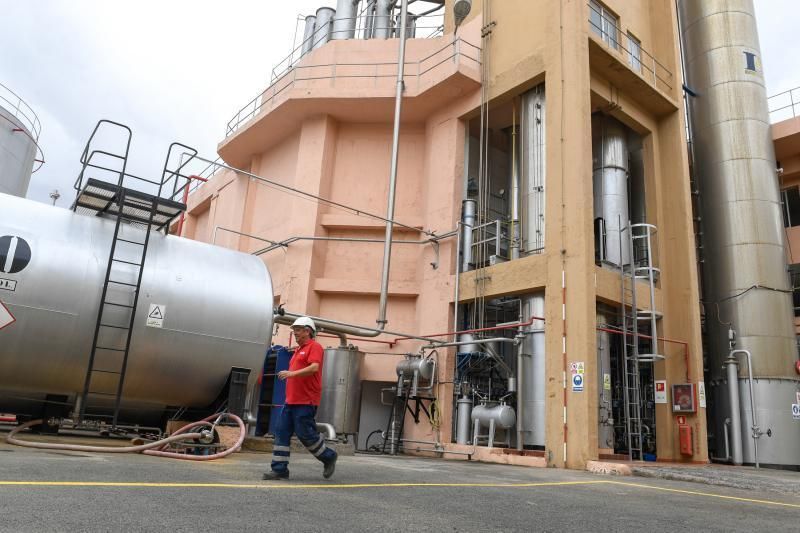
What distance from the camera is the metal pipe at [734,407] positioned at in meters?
14.2

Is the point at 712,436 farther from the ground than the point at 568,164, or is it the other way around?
the point at 568,164

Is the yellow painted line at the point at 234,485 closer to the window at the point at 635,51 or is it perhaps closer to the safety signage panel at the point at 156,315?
the safety signage panel at the point at 156,315

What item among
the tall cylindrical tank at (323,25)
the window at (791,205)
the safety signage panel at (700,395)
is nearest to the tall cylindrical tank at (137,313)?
the safety signage panel at (700,395)

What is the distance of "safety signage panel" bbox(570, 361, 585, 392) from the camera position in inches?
447

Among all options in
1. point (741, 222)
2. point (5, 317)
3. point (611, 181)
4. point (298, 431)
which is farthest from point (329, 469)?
point (741, 222)

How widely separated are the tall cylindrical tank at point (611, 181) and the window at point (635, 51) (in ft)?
5.85

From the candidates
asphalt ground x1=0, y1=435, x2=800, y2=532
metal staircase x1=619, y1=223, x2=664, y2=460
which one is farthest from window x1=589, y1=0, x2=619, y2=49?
asphalt ground x1=0, y1=435, x2=800, y2=532

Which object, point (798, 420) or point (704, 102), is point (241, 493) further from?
point (704, 102)

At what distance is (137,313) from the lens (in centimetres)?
852

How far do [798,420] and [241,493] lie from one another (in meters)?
14.6

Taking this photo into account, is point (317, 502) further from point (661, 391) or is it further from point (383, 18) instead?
point (383, 18)

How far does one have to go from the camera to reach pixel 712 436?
15.1 m

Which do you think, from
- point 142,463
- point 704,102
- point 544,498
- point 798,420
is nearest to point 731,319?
point 798,420

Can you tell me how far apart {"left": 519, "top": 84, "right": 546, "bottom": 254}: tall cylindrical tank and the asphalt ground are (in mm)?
Result: 7382
